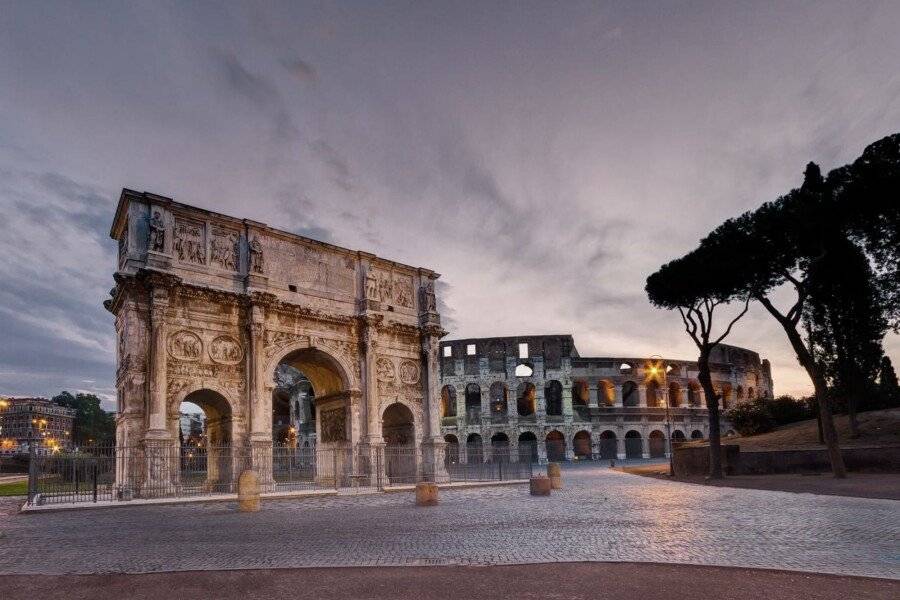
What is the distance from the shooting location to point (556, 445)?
168 feet

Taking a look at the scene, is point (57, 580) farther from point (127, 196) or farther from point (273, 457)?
point (127, 196)

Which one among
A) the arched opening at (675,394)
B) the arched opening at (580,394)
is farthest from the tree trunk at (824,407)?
the arched opening at (675,394)

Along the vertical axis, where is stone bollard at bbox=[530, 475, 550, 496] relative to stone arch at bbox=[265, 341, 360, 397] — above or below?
below

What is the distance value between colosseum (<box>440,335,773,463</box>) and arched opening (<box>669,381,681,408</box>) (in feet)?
6.62

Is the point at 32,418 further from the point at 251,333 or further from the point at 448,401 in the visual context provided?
the point at 251,333

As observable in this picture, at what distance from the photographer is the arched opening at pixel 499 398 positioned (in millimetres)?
51594

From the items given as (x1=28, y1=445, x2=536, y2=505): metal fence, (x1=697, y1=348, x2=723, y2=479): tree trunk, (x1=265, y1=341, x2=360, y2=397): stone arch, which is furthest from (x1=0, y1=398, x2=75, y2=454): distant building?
(x1=697, y1=348, x2=723, y2=479): tree trunk

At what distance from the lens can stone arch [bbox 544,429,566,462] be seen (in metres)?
50.1

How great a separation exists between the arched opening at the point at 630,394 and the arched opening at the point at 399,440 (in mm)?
32799

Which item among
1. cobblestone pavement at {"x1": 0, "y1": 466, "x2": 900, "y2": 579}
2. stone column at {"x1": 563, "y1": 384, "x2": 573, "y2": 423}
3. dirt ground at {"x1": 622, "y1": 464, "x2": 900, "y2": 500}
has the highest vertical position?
stone column at {"x1": 563, "y1": 384, "x2": 573, "y2": 423}

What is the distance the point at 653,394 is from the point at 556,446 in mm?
11157

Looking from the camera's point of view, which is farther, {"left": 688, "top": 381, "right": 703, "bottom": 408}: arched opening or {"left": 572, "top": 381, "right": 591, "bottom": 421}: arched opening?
{"left": 688, "top": 381, "right": 703, "bottom": 408}: arched opening

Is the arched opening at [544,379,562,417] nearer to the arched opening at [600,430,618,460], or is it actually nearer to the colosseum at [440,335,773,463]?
the colosseum at [440,335,773,463]

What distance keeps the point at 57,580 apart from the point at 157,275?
14.1 meters
